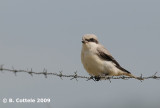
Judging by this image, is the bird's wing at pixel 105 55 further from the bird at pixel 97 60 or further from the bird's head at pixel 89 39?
the bird's head at pixel 89 39

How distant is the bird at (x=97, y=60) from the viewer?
29.2 feet

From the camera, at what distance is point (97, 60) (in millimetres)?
8992

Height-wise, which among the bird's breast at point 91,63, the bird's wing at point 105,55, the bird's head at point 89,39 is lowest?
the bird's breast at point 91,63

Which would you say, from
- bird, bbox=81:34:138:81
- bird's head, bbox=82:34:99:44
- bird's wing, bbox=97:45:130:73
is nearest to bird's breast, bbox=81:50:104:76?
bird, bbox=81:34:138:81

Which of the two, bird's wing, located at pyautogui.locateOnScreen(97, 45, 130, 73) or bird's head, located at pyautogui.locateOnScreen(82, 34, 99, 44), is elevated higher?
bird's head, located at pyautogui.locateOnScreen(82, 34, 99, 44)

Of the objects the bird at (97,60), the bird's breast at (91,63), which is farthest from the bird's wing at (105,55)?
the bird's breast at (91,63)

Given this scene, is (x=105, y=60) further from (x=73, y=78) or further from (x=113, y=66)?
(x=73, y=78)

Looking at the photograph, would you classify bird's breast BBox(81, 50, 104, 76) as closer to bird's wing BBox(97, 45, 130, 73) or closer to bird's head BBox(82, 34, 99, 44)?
bird's wing BBox(97, 45, 130, 73)

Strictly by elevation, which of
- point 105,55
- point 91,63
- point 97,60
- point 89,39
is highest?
point 89,39

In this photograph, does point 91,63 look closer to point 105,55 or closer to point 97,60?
point 97,60

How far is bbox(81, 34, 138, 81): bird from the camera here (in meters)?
8.89

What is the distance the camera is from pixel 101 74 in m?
9.01

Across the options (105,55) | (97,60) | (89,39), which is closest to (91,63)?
(97,60)

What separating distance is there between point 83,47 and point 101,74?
758mm
